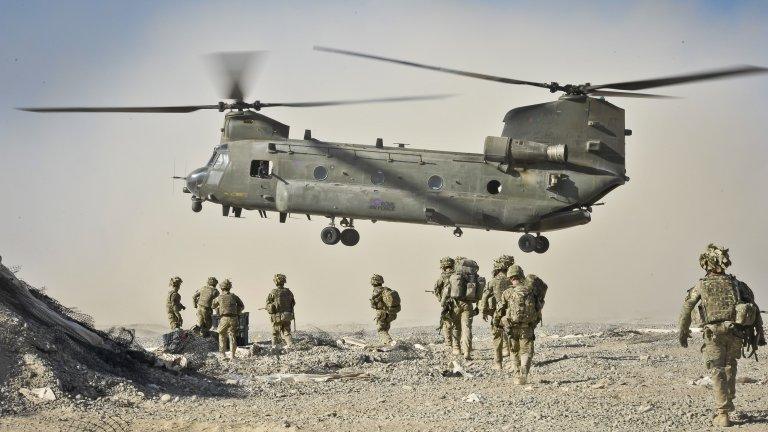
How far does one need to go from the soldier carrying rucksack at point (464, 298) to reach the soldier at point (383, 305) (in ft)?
9.49

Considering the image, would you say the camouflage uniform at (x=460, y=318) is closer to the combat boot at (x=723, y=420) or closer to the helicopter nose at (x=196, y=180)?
the helicopter nose at (x=196, y=180)

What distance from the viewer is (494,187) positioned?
2341cm

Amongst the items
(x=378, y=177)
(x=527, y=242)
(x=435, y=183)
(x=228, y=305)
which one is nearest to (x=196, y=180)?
(x=378, y=177)

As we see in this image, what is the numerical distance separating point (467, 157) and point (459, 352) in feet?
18.4

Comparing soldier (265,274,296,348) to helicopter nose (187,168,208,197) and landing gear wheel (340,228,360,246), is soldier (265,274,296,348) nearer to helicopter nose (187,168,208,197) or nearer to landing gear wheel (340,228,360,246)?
landing gear wheel (340,228,360,246)

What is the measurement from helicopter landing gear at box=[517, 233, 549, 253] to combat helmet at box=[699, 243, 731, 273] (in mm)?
13057

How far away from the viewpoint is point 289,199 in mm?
24156

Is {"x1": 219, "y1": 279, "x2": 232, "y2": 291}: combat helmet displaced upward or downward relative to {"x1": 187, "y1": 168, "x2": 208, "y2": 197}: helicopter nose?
downward

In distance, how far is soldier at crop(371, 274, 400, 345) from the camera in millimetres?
21719

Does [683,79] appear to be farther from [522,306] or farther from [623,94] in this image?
[522,306]

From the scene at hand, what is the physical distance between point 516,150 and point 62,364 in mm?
12310

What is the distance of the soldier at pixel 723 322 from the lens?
10594 millimetres

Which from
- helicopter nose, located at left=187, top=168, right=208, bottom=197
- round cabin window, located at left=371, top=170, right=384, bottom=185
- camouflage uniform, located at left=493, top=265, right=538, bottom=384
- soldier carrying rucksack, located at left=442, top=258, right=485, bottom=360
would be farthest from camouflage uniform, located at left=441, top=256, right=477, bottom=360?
helicopter nose, located at left=187, top=168, right=208, bottom=197

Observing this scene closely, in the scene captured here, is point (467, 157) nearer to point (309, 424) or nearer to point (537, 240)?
point (537, 240)
